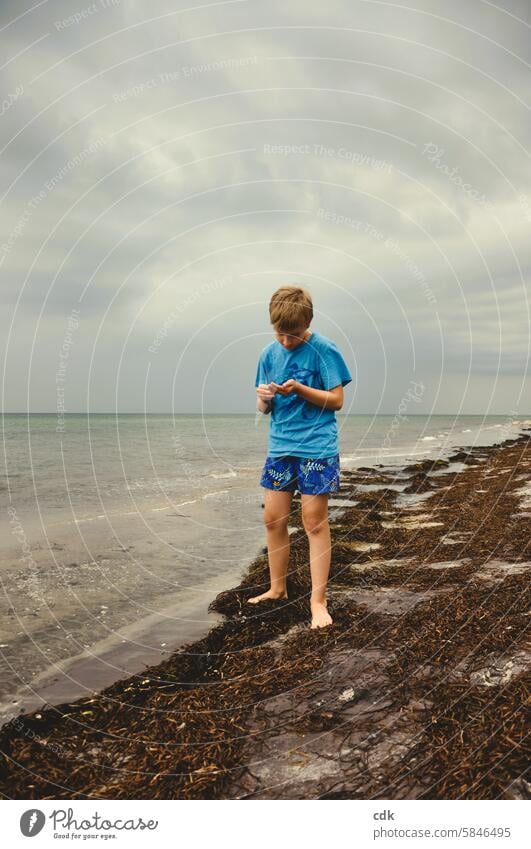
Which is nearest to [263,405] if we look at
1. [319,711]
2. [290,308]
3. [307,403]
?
[307,403]

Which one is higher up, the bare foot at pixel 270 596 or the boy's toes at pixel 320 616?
the boy's toes at pixel 320 616

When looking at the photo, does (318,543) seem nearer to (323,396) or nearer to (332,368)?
(323,396)

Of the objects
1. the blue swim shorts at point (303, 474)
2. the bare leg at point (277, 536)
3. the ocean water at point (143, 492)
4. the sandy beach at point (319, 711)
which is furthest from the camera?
the ocean water at point (143, 492)

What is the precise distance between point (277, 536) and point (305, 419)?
1.03 metres

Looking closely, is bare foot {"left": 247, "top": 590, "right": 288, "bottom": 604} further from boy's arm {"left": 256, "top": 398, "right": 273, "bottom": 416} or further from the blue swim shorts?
boy's arm {"left": 256, "top": 398, "right": 273, "bottom": 416}

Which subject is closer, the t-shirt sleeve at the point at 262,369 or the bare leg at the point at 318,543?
the bare leg at the point at 318,543

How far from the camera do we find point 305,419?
4324 mm

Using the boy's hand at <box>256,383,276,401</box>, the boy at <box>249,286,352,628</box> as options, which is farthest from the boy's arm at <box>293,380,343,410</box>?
the boy's hand at <box>256,383,276,401</box>

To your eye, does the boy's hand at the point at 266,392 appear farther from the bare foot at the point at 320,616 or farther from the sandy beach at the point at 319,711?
the sandy beach at the point at 319,711

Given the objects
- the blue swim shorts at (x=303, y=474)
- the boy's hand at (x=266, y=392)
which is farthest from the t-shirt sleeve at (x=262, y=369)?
the blue swim shorts at (x=303, y=474)

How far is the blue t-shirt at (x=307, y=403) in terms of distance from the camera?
427cm

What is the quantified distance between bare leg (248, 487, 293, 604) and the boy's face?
1212 mm

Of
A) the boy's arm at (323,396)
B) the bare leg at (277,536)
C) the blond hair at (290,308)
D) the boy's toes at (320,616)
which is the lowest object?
the boy's toes at (320,616)
